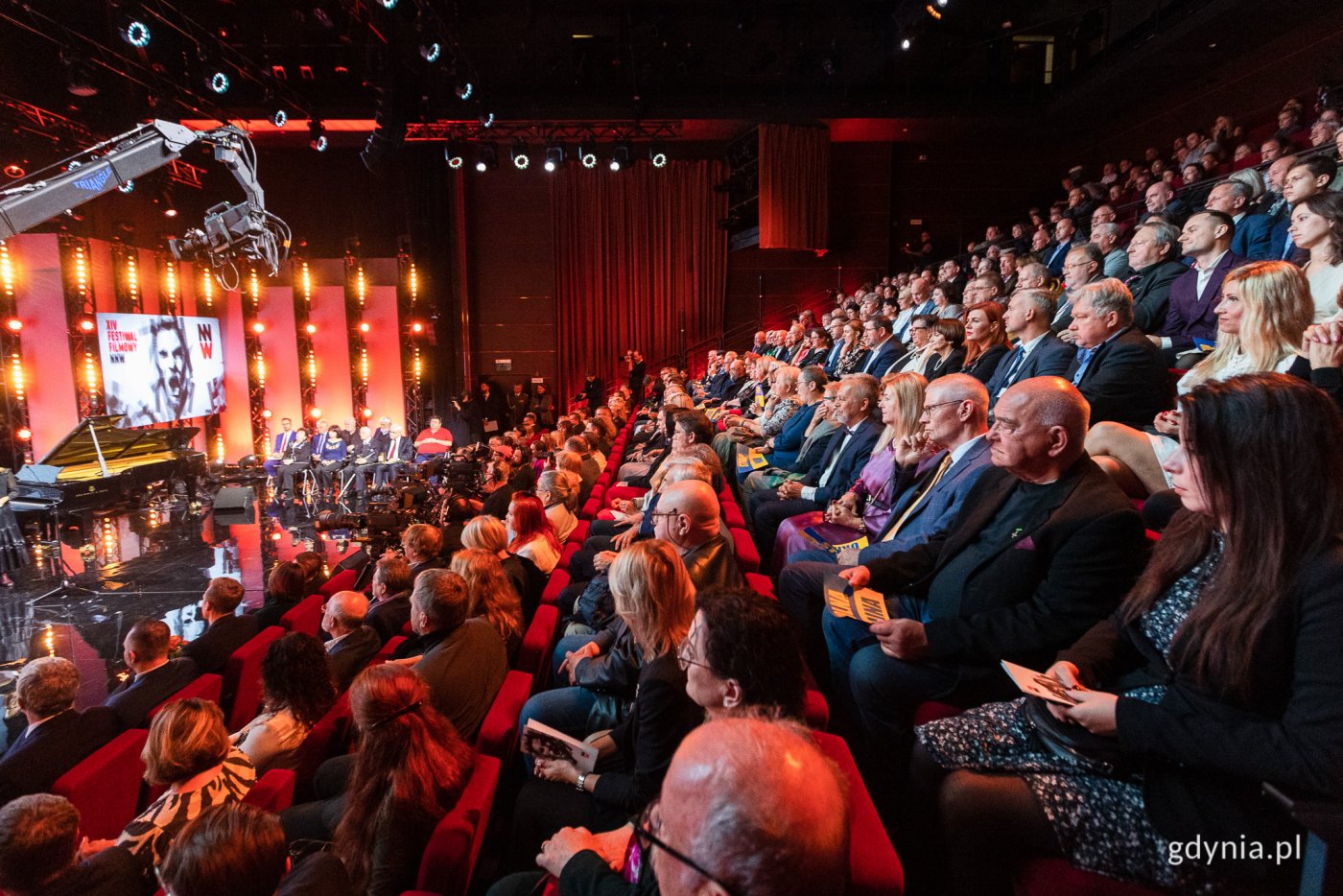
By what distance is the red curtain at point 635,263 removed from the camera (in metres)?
13.1

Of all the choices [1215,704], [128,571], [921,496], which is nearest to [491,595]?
[921,496]

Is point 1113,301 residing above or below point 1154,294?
below

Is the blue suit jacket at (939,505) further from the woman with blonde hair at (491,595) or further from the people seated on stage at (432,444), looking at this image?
the people seated on stage at (432,444)

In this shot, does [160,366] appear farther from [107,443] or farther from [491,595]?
[491,595]

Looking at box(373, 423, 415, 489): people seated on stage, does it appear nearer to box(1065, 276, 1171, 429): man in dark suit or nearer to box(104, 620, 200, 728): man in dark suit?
box(104, 620, 200, 728): man in dark suit

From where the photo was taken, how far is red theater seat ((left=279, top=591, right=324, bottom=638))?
3.37m

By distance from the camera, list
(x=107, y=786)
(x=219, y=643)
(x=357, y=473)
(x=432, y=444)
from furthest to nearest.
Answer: (x=432, y=444), (x=357, y=473), (x=219, y=643), (x=107, y=786)

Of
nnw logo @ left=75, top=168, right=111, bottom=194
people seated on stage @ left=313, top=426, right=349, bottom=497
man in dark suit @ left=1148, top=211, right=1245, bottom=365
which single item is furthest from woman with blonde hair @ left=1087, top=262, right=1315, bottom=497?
nnw logo @ left=75, top=168, right=111, bottom=194

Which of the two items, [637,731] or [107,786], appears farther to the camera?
[107,786]

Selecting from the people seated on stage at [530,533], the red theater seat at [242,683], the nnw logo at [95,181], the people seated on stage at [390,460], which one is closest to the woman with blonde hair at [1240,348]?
the people seated on stage at [530,533]

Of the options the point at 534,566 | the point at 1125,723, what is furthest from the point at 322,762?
the point at 1125,723

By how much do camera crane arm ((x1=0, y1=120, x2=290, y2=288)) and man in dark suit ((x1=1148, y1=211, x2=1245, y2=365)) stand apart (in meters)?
10.7

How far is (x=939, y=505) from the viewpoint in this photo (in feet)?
8.23

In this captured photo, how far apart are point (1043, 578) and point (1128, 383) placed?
58.4 inches
